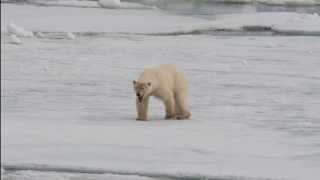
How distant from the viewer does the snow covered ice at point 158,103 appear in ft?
18.1

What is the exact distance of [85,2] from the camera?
72.5ft

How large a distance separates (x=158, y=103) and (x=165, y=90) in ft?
4.28

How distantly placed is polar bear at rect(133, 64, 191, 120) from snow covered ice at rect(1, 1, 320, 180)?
0.13 metres

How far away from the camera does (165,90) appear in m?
7.58

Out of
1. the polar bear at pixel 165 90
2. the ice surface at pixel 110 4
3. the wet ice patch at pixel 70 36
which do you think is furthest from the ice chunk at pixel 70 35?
the polar bear at pixel 165 90

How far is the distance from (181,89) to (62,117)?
1030mm

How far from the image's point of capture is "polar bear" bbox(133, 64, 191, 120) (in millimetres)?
7352

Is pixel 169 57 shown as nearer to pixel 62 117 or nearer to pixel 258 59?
pixel 258 59

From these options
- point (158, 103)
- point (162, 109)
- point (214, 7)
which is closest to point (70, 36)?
point (158, 103)

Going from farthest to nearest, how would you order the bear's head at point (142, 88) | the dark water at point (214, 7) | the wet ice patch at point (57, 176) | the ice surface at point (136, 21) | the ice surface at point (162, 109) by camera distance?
1. the dark water at point (214, 7)
2. the ice surface at point (136, 21)
3. the bear's head at point (142, 88)
4. the ice surface at point (162, 109)
5. the wet ice patch at point (57, 176)

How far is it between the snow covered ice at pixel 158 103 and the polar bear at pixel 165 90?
0.44 feet

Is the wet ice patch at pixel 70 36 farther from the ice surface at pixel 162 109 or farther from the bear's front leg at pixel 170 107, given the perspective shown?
the bear's front leg at pixel 170 107

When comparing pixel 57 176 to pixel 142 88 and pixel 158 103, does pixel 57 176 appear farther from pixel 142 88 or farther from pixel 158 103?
pixel 158 103

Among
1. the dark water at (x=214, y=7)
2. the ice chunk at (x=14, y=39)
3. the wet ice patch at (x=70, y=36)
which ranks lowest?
the ice chunk at (x=14, y=39)
